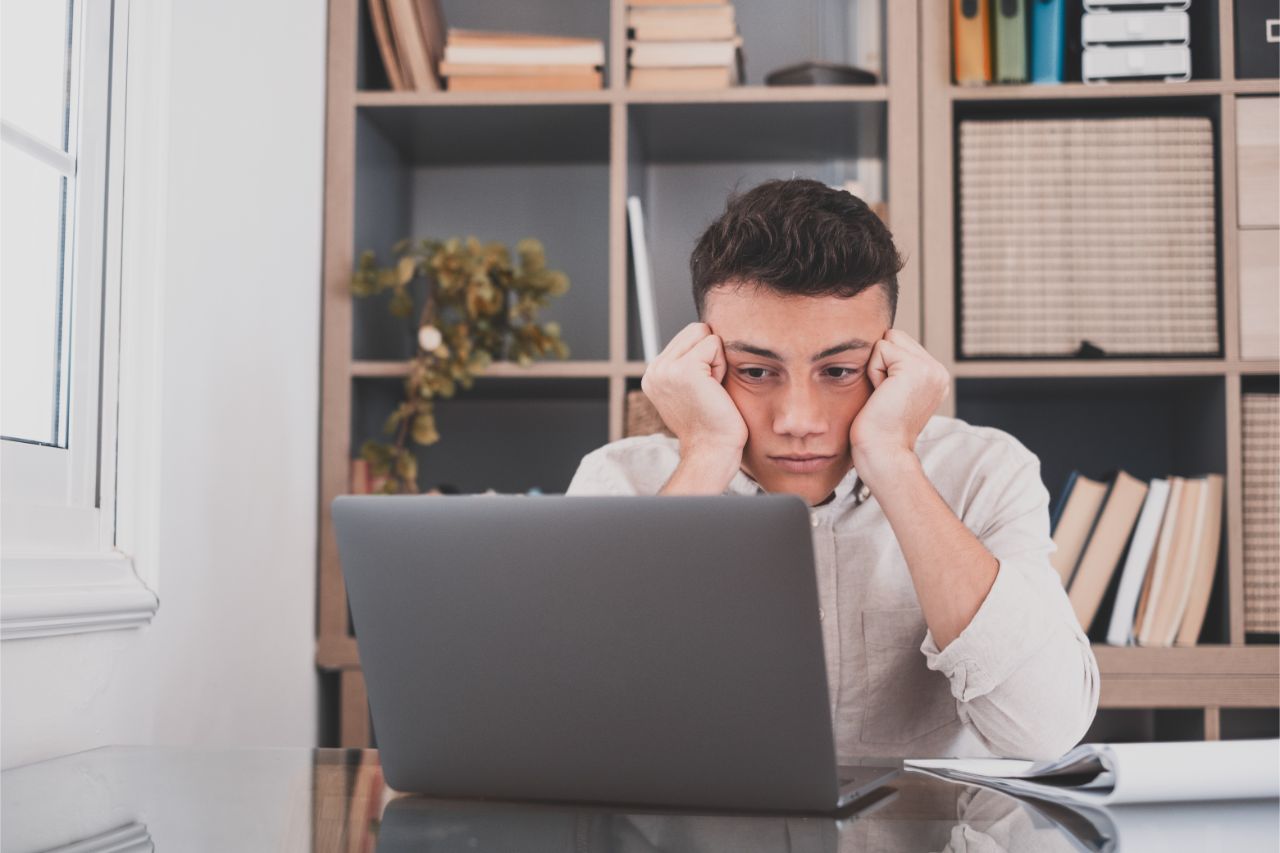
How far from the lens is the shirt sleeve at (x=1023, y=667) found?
1.17 m

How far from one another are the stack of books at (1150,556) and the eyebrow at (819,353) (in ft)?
2.59

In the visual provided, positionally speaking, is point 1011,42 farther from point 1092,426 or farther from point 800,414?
point 800,414

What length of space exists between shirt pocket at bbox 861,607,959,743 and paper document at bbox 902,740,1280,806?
558 millimetres

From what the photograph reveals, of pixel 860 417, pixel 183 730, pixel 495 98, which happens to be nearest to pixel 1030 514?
pixel 860 417

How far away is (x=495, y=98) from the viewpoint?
205 cm

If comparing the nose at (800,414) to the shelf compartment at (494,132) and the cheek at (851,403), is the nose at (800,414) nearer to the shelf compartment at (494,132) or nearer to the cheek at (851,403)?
the cheek at (851,403)

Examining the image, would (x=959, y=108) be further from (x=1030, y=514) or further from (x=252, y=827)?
(x=252, y=827)

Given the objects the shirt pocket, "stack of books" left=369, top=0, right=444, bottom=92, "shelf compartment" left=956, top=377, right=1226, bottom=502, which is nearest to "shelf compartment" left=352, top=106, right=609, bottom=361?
"stack of books" left=369, top=0, right=444, bottom=92

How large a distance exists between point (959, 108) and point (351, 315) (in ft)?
Answer: 3.70

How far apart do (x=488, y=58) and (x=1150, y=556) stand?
140 cm

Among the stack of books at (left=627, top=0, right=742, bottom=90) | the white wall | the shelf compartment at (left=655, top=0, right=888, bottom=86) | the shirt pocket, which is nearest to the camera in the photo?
the white wall

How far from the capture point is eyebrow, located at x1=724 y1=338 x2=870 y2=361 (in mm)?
1333

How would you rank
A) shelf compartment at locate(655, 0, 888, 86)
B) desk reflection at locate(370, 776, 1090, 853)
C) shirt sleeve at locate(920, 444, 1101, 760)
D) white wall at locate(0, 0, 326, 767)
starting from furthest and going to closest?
1. shelf compartment at locate(655, 0, 888, 86)
2. white wall at locate(0, 0, 326, 767)
3. shirt sleeve at locate(920, 444, 1101, 760)
4. desk reflection at locate(370, 776, 1090, 853)

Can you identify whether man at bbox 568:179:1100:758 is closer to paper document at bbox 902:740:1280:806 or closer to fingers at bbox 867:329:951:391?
fingers at bbox 867:329:951:391
